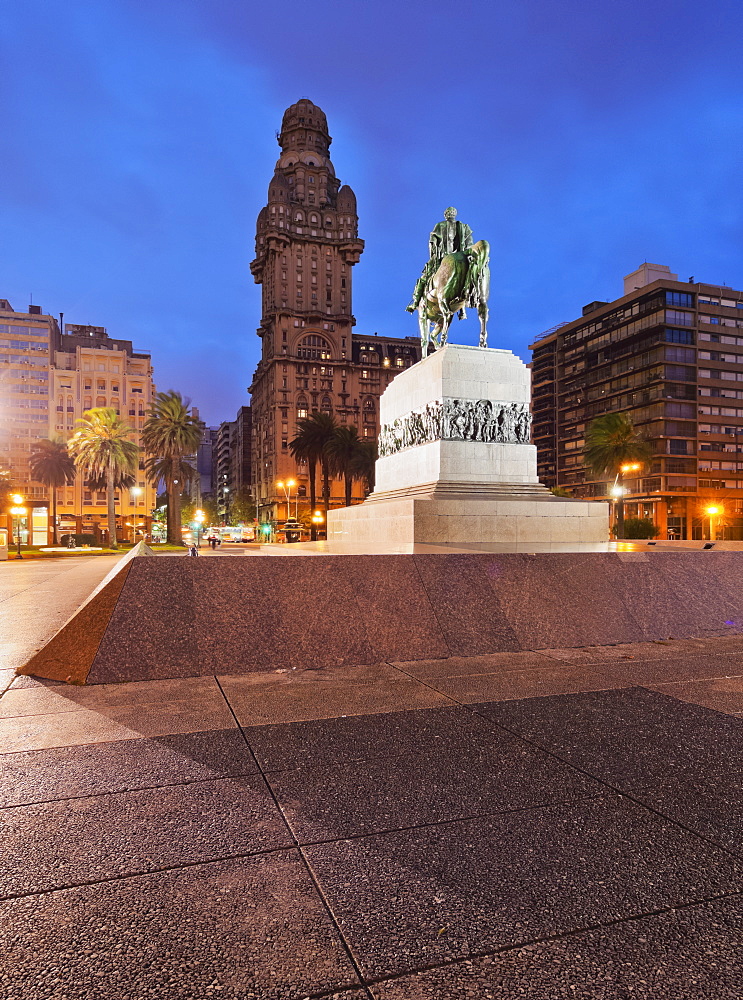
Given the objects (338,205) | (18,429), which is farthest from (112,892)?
(338,205)

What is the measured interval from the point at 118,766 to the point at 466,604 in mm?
4760

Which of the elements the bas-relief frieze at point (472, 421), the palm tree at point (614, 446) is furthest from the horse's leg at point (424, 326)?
the palm tree at point (614, 446)

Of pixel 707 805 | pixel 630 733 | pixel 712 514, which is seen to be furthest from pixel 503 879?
pixel 712 514

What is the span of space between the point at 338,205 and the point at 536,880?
156m

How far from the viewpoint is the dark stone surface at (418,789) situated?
310 cm

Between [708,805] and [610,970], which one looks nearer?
[610,970]

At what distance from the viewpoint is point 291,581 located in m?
7.18

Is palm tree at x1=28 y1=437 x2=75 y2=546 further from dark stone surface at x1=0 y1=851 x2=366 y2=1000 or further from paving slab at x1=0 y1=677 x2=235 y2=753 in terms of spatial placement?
dark stone surface at x1=0 y1=851 x2=366 y2=1000

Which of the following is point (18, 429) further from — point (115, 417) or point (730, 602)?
point (730, 602)

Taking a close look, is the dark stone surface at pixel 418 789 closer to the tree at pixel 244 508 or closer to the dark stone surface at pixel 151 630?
the dark stone surface at pixel 151 630

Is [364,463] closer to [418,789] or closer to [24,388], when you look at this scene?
[418,789]

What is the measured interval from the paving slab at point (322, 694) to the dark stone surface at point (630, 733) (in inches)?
30.7

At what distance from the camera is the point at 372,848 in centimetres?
282

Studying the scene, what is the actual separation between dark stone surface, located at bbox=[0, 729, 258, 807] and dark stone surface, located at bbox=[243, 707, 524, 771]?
23cm
